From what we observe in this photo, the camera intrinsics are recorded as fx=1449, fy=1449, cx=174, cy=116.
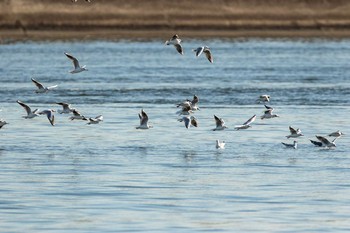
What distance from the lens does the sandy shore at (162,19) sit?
226 feet

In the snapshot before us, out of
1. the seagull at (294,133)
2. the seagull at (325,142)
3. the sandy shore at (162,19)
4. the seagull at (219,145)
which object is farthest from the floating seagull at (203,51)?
the sandy shore at (162,19)

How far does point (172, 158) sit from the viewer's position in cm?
2405

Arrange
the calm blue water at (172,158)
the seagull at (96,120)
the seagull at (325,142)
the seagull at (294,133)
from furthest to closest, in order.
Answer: the seagull at (96,120), the seagull at (294,133), the seagull at (325,142), the calm blue water at (172,158)

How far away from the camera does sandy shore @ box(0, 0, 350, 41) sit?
226ft

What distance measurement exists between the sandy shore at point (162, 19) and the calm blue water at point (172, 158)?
2280 centimetres

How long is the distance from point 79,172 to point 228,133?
6.11 m

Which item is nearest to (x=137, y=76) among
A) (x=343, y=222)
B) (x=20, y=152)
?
(x=20, y=152)

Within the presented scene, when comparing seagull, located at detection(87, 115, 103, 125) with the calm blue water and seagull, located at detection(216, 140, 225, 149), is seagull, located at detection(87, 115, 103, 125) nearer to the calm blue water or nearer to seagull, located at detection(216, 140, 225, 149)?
→ the calm blue water

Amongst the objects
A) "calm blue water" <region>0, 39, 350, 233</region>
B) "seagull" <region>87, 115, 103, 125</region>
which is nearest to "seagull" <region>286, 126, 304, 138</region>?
"calm blue water" <region>0, 39, 350, 233</region>

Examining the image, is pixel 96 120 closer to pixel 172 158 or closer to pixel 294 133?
pixel 172 158

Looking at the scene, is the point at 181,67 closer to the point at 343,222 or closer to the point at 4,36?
the point at 4,36

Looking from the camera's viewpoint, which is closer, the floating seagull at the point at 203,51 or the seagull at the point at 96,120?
the floating seagull at the point at 203,51

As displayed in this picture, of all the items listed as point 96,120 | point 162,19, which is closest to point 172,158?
point 96,120

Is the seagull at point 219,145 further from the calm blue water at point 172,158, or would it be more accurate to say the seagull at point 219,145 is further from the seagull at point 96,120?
the seagull at point 96,120
